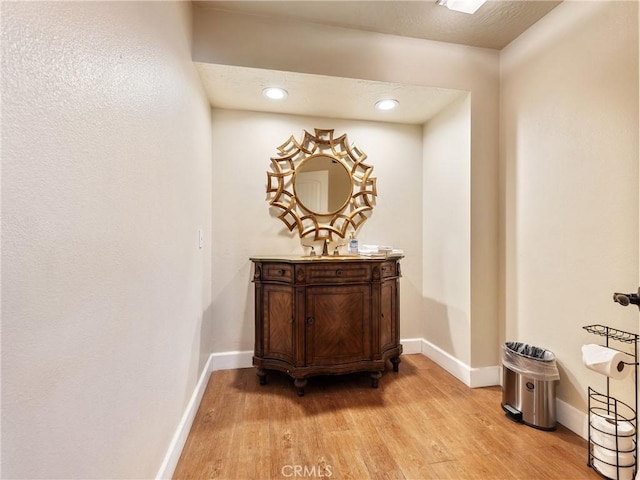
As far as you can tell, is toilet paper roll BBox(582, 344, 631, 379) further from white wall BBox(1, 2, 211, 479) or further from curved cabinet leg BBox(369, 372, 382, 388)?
white wall BBox(1, 2, 211, 479)

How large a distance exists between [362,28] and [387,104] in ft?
1.87

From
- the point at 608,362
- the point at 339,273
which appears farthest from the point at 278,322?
the point at 608,362

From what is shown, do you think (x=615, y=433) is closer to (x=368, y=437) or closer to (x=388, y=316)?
(x=368, y=437)

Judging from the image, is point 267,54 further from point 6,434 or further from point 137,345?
point 6,434

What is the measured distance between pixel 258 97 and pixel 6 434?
89.8 inches

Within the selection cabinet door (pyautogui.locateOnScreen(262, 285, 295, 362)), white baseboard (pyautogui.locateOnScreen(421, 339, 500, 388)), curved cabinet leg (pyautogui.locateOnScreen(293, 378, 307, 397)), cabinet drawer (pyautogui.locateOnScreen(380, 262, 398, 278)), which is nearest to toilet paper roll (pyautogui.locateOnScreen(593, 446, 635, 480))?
white baseboard (pyautogui.locateOnScreen(421, 339, 500, 388))

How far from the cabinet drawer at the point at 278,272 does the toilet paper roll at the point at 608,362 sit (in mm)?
1640

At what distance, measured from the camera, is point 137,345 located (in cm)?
100

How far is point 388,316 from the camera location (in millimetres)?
2270

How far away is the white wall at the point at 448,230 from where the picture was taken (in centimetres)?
222

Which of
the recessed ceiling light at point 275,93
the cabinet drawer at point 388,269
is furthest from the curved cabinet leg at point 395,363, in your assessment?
the recessed ceiling light at point 275,93

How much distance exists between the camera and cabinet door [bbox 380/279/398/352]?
2.19 m

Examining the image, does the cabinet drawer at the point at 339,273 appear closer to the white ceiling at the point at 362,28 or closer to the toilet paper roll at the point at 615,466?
the white ceiling at the point at 362,28

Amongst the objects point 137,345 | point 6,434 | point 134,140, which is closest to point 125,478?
point 137,345
